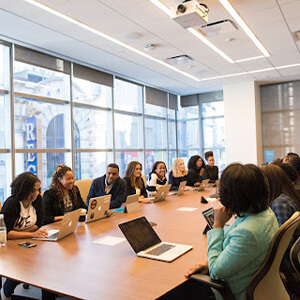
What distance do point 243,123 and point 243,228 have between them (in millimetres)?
7281

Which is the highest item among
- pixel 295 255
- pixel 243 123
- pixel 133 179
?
pixel 243 123

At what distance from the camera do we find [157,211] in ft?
12.3

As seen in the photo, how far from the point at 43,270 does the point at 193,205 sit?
8.10ft

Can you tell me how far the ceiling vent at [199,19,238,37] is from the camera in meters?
4.49

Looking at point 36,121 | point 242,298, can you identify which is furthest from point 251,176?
point 36,121

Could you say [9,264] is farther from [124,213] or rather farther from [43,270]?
[124,213]

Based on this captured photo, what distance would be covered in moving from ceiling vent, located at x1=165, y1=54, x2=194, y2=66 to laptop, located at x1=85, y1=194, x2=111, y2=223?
11.9ft

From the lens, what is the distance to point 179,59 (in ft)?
20.0

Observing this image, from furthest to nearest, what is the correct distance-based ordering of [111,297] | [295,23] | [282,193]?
[295,23]
[282,193]
[111,297]

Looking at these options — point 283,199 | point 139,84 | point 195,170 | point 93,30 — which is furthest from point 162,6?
point 139,84

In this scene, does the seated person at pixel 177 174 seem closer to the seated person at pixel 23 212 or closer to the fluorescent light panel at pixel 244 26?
the fluorescent light panel at pixel 244 26

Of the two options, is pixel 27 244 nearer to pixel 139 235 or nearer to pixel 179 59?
pixel 139 235

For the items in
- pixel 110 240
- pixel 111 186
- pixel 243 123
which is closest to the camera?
pixel 110 240

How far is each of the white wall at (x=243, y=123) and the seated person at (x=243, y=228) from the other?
275 inches
